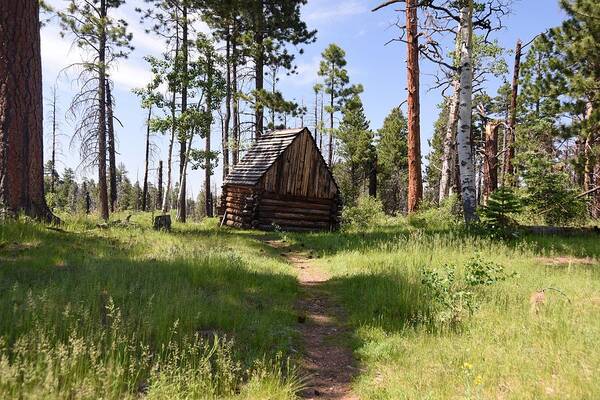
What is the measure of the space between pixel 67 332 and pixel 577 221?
1563cm

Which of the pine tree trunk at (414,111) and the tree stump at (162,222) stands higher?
the pine tree trunk at (414,111)

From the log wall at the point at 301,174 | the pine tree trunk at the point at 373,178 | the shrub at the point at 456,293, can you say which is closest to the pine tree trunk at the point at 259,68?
the log wall at the point at 301,174

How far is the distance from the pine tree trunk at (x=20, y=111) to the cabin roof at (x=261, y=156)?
1039 centimetres

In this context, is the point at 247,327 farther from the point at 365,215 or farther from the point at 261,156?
the point at 365,215

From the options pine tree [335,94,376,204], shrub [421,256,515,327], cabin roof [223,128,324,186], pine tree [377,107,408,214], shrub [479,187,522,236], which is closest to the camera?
shrub [421,256,515,327]

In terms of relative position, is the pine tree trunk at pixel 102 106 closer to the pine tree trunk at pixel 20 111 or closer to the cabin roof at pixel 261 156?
the cabin roof at pixel 261 156

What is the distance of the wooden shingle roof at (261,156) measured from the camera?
19.6m

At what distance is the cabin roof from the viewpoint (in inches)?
770

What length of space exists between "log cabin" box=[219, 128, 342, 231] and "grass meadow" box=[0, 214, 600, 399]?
1052 centimetres

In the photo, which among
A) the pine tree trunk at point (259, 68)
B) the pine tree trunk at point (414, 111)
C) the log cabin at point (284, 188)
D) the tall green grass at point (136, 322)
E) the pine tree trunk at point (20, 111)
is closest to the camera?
the tall green grass at point (136, 322)

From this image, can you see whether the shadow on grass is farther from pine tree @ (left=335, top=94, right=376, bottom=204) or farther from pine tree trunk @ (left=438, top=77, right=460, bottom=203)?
pine tree @ (left=335, top=94, right=376, bottom=204)

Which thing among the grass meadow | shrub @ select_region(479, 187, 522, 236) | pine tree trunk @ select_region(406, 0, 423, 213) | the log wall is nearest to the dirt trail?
the grass meadow

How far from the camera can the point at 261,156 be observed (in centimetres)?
2059

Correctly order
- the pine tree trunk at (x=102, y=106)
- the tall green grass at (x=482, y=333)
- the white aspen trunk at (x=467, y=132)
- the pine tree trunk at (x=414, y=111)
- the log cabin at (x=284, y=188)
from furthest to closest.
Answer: the pine tree trunk at (x=102, y=106) < the log cabin at (x=284, y=188) < the pine tree trunk at (x=414, y=111) < the white aspen trunk at (x=467, y=132) < the tall green grass at (x=482, y=333)
